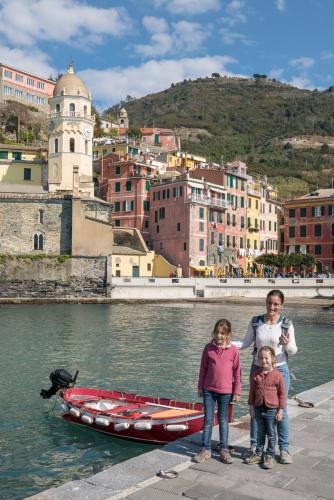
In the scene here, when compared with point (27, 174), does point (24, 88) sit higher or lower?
higher

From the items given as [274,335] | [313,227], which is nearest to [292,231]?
[313,227]

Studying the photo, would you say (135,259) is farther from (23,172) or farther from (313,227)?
(313,227)

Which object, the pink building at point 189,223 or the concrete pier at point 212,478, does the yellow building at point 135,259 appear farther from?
the concrete pier at point 212,478

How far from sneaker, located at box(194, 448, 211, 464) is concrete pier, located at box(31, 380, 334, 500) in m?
0.07

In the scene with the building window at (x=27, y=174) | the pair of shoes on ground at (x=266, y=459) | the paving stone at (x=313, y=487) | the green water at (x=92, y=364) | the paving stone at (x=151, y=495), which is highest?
the building window at (x=27, y=174)

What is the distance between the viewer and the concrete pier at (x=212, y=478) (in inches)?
255

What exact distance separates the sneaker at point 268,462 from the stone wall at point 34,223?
52.8 metres

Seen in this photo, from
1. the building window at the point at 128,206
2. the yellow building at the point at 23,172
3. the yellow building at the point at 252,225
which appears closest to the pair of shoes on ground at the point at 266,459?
the yellow building at the point at 23,172

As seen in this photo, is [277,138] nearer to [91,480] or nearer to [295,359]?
[295,359]

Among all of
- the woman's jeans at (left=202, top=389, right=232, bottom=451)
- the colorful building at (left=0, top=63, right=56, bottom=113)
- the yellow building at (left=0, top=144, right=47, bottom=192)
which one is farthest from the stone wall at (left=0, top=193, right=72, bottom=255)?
the woman's jeans at (left=202, top=389, right=232, bottom=451)

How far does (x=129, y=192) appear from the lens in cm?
6950

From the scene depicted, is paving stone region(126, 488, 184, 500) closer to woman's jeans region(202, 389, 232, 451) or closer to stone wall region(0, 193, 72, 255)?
woman's jeans region(202, 389, 232, 451)

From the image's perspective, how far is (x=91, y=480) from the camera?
7012 mm

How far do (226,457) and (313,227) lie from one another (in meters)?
65.1
